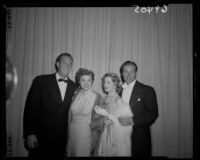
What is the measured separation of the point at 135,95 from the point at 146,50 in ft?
1.99

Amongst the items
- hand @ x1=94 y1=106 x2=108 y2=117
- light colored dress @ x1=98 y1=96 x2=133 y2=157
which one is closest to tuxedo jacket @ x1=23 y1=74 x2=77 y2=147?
hand @ x1=94 y1=106 x2=108 y2=117

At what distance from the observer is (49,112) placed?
281cm

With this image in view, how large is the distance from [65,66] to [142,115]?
1177 millimetres

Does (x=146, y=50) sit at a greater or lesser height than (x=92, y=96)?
greater

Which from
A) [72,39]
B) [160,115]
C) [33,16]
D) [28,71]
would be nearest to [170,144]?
[160,115]

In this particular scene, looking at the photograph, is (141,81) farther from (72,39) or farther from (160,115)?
(72,39)

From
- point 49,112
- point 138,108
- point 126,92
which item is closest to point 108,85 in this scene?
point 126,92

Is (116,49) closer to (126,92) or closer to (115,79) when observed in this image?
(115,79)

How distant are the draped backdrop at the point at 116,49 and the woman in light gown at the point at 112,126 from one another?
23 cm

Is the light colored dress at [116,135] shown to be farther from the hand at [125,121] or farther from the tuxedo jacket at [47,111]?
the tuxedo jacket at [47,111]

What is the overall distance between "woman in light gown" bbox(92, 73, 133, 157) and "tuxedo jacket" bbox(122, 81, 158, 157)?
0.08 m
